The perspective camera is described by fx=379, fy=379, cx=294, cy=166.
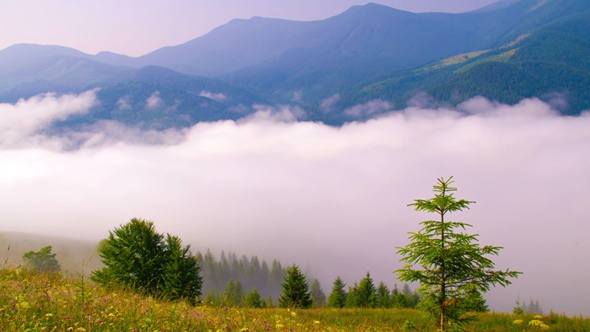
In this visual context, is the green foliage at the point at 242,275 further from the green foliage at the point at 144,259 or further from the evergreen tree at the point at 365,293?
the green foliage at the point at 144,259

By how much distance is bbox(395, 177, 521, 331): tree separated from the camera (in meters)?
11.7

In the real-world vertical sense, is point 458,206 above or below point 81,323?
above

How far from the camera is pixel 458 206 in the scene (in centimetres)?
1227

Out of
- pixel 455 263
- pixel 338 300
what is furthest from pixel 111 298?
pixel 338 300

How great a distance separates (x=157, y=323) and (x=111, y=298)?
1984 mm

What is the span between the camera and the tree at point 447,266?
11.7m

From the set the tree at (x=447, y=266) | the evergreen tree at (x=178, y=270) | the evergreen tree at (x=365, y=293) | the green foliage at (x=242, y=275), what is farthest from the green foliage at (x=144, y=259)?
the green foliage at (x=242, y=275)

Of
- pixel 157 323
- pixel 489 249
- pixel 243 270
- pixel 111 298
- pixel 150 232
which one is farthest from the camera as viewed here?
pixel 243 270

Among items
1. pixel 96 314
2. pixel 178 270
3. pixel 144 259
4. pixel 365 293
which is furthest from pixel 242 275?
pixel 96 314

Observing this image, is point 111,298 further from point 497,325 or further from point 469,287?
point 497,325

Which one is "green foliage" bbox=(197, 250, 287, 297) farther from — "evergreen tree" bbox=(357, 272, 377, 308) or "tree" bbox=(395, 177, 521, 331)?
"tree" bbox=(395, 177, 521, 331)

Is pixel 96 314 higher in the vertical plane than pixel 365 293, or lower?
higher

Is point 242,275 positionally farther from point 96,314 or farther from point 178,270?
point 96,314

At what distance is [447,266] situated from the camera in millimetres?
11945
